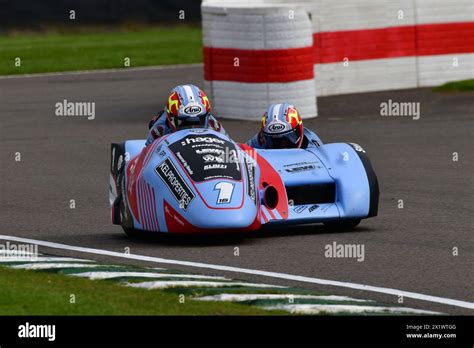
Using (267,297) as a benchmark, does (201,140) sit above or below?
above

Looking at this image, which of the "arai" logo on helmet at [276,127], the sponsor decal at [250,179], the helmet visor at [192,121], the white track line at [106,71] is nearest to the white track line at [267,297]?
the sponsor decal at [250,179]

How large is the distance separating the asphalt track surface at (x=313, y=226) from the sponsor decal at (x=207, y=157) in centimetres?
57

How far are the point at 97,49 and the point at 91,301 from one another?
2559cm

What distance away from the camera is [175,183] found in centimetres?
1134

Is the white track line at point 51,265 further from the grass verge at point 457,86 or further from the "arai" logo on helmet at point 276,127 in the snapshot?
the grass verge at point 457,86

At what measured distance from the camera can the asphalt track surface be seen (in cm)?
1043

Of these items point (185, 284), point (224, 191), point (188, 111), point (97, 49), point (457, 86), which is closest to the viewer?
point (185, 284)

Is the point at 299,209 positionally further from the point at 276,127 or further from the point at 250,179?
the point at 276,127

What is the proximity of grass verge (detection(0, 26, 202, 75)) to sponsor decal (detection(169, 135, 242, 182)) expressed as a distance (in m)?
18.8

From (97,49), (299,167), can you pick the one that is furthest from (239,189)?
(97,49)

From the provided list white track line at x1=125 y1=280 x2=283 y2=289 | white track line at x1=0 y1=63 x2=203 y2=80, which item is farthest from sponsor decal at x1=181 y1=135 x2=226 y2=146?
white track line at x1=0 y1=63 x2=203 y2=80

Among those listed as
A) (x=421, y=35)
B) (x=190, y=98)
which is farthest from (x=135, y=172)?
(x=421, y=35)

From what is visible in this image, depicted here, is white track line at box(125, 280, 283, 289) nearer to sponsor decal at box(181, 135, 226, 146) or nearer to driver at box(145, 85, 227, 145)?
sponsor decal at box(181, 135, 226, 146)

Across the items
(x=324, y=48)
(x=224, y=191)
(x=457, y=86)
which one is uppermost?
(x=324, y=48)
